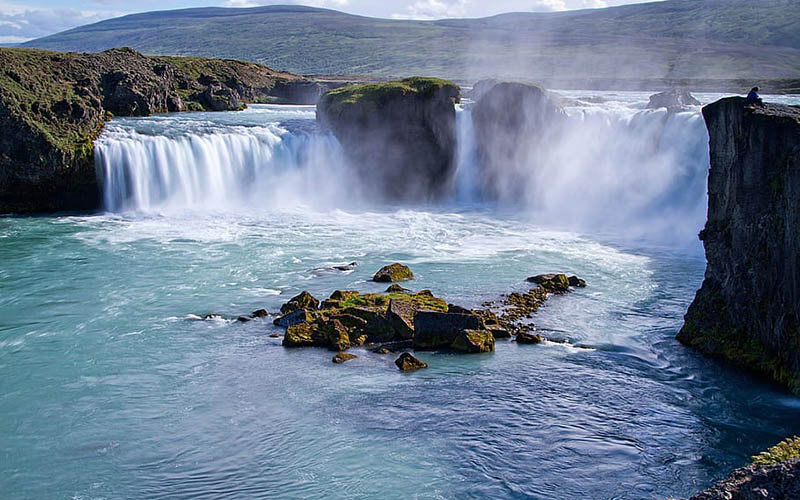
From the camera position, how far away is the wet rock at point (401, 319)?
691 inches

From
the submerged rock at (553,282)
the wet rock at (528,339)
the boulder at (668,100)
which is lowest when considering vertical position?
the wet rock at (528,339)

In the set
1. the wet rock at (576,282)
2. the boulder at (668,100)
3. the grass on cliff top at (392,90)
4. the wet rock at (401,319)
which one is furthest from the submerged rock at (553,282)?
the boulder at (668,100)

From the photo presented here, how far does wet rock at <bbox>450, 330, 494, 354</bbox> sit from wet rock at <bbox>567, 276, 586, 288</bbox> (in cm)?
565

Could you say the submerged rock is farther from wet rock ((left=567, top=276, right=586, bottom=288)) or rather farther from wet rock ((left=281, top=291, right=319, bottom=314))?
wet rock ((left=281, top=291, right=319, bottom=314))

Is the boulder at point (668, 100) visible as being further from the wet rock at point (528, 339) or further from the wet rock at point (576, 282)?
the wet rock at point (528, 339)

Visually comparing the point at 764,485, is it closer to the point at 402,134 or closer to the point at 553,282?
the point at 553,282

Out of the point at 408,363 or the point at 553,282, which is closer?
the point at 408,363

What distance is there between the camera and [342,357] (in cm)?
1648

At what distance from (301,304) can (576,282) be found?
8008 millimetres

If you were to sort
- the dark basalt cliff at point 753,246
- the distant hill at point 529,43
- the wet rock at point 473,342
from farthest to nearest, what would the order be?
the distant hill at point 529,43 < the wet rock at point 473,342 < the dark basalt cliff at point 753,246

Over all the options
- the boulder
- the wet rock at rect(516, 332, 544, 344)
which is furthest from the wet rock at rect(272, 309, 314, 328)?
the boulder

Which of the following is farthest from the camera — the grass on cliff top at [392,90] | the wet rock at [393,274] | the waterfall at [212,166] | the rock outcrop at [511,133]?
the rock outcrop at [511,133]

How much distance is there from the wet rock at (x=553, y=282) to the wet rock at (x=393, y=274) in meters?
3.60

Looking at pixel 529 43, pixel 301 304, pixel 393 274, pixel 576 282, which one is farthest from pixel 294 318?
pixel 529 43
